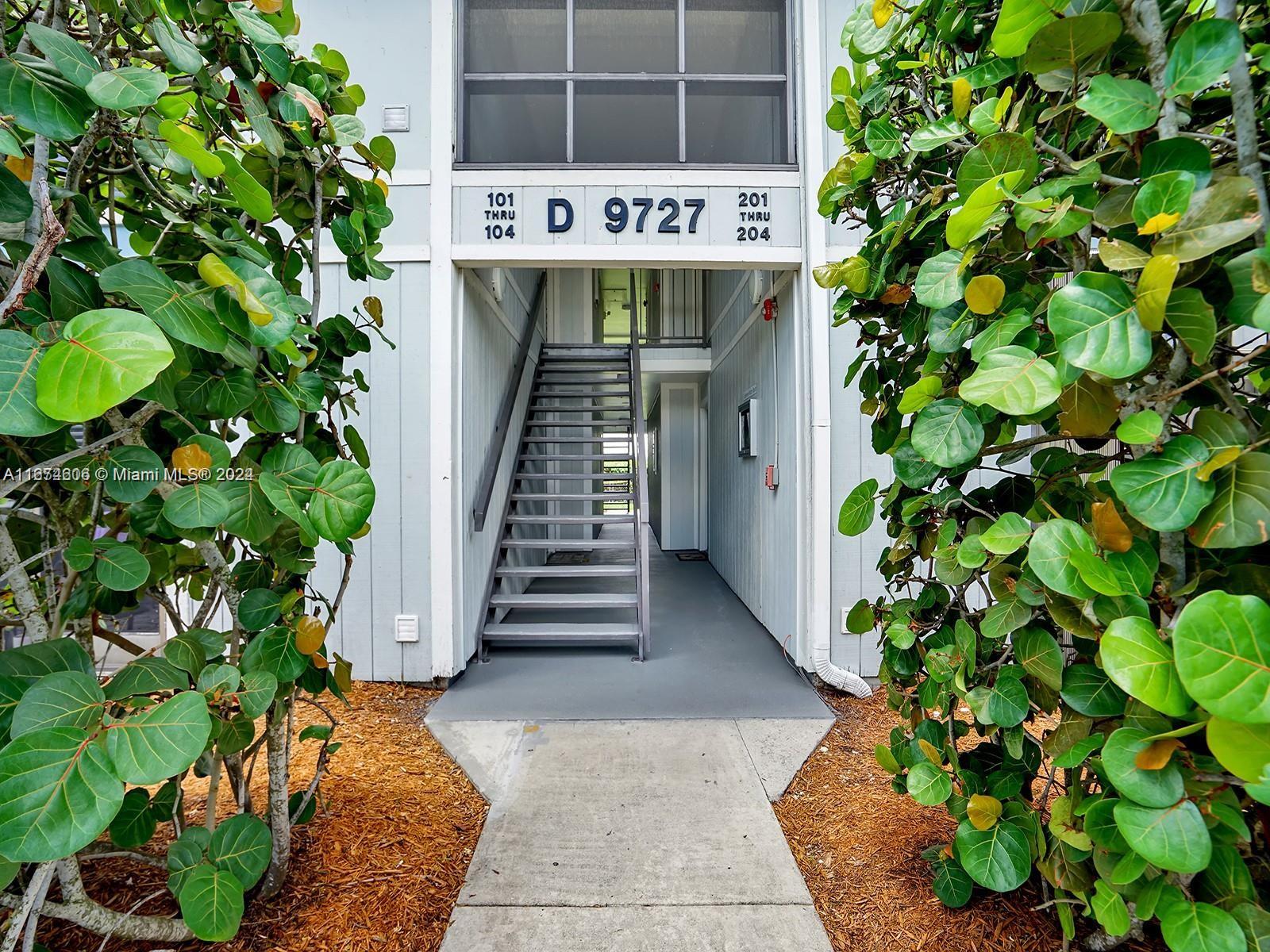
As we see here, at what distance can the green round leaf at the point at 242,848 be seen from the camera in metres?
1.10

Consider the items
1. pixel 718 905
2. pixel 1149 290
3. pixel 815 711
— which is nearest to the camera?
pixel 1149 290

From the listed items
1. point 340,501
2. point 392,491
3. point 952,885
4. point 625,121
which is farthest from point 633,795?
point 625,121

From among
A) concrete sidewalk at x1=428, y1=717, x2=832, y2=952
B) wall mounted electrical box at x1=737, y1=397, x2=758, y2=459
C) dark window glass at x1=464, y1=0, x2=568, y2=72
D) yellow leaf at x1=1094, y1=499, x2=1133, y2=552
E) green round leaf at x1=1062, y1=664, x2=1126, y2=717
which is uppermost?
dark window glass at x1=464, y1=0, x2=568, y2=72

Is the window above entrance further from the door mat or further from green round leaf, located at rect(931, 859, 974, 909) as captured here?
the door mat

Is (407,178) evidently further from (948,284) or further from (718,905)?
(718,905)

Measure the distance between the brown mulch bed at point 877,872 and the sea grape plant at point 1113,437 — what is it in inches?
8.3

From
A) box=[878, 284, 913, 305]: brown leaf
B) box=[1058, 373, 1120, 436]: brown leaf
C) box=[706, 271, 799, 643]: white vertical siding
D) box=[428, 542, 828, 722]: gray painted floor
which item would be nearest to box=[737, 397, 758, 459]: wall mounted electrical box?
box=[706, 271, 799, 643]: white vertical siding

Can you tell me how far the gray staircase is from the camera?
10.5ft

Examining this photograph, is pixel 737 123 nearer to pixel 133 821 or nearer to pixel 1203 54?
pixel 1203 54

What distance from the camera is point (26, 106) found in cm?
64

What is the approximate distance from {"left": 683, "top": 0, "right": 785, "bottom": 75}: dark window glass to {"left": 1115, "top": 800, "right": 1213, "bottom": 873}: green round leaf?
139 inches

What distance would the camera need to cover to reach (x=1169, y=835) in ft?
2.03

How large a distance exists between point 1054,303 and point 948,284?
21cm

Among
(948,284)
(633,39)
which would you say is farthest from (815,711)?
(633,39)
